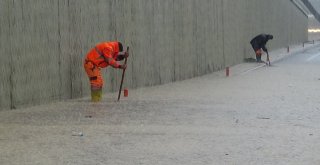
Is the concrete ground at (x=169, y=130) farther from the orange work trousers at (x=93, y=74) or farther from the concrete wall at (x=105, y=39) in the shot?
the concrete wall at (x=105, y=39)

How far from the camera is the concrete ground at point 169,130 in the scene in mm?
6168

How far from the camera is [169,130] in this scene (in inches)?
310

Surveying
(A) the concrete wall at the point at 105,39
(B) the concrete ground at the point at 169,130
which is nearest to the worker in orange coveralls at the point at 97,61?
(B) the concrete ground at the point at 169,130

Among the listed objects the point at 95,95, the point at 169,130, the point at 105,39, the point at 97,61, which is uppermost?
the point at 105,39

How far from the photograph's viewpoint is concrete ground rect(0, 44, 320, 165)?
617cm

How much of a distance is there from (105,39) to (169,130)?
5110mm

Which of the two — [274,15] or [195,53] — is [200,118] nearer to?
[195,53]

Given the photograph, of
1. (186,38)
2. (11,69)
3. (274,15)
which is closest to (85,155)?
(11,69)

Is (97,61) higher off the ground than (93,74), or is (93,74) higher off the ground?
(97,61)

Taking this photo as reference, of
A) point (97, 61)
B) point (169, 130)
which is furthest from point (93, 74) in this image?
point (169, 130)

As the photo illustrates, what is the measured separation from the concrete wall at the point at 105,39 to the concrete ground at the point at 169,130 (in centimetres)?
53

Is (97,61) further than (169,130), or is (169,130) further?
(97,61)

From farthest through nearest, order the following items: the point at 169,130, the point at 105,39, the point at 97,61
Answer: the point at 105,39, the point at 97,61, the point at 169,130

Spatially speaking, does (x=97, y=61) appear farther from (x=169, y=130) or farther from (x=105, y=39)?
(x=169, y=130)
